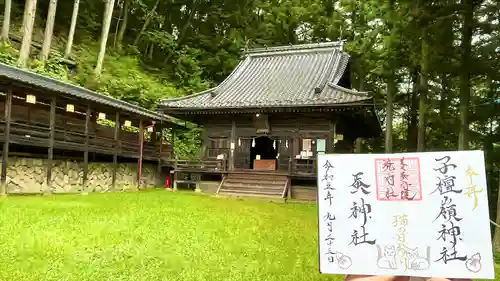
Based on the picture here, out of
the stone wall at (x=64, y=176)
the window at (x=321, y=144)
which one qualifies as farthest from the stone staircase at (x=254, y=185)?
the stone wall at (x=64, y=176)

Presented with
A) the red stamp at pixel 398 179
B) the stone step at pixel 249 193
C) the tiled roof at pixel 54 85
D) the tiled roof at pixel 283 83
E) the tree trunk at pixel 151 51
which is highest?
the tree trunk at pixel 151 51

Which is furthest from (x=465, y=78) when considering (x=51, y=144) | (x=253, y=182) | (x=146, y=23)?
(x=146, y=23)

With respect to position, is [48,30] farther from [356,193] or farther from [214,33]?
[356,193]

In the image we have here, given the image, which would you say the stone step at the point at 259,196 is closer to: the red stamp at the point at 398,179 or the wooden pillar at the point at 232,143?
the wooden pillar at the point at 232,143

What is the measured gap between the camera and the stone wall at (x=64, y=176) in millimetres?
13906

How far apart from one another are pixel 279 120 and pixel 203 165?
412cm

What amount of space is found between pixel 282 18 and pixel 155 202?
21.0 m

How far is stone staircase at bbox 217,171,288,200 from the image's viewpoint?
1705cm

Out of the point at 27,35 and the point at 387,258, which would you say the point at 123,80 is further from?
the point at 387,258

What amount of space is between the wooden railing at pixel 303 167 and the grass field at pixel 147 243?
18.5 ft

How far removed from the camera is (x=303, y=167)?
18.1 m

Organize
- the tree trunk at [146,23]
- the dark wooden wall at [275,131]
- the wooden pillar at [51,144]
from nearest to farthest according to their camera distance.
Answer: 1. the wooden pillar at [51,144]
2. the dark wooden wall at [275,131]
3. the tree trunk at [146,23]

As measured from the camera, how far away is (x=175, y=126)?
2278 cm

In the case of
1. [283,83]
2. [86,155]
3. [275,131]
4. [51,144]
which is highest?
[283,83]
